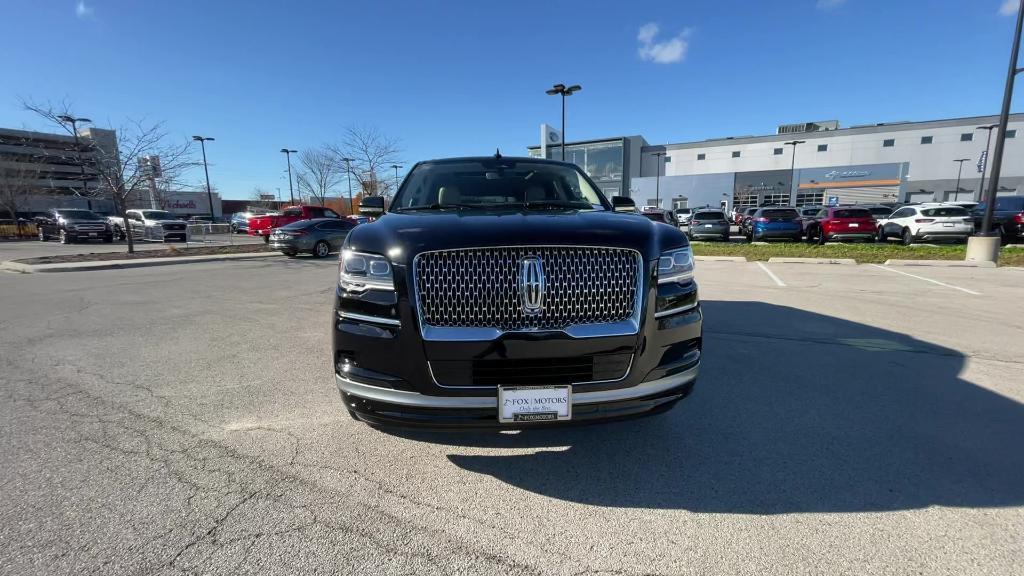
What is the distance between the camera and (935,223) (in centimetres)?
1444

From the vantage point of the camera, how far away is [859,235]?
1611 centimetres

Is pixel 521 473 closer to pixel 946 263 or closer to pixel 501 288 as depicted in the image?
pixel 501 288

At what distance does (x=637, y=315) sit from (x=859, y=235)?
18.7 meters

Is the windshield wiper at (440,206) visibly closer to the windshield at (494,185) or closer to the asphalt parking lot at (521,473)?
the windshield at (494,185)

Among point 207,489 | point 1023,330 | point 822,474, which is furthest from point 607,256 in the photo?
point 1023,330

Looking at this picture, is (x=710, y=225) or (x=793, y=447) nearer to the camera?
(x=793, y=447)

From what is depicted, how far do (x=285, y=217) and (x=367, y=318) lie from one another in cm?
2287

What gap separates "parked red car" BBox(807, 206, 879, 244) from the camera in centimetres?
1608

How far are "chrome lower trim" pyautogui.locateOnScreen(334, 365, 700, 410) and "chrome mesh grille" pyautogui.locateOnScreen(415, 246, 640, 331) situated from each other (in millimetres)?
343

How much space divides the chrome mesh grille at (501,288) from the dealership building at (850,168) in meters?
47.4

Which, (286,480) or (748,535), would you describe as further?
(286,480)

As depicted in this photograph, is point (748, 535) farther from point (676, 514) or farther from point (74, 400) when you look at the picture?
point (74, 400)

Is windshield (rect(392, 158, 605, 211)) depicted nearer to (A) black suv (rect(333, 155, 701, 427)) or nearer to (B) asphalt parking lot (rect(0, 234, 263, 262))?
(A) black suv (rect(333, 155, 701, 427))

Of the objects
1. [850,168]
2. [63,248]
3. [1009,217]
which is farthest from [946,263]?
[850,168]
